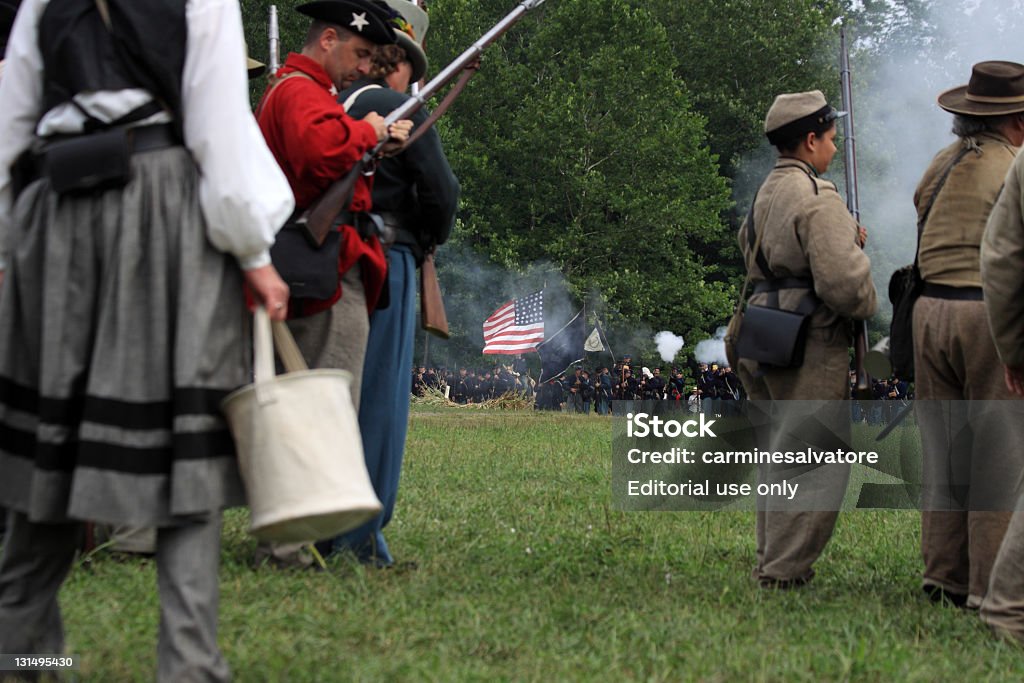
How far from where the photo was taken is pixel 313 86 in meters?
4.59

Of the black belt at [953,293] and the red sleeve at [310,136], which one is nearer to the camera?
the red sleeve at [310,136]

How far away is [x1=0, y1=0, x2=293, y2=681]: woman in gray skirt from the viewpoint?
9.35 feet

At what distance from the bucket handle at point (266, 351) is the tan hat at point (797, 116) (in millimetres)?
2795

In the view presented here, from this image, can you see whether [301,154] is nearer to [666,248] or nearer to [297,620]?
[297,620]

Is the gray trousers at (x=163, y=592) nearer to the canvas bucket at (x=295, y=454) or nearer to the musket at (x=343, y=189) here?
the canvas bucket at (x=295, y=454)

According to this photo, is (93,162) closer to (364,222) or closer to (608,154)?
(364,222)

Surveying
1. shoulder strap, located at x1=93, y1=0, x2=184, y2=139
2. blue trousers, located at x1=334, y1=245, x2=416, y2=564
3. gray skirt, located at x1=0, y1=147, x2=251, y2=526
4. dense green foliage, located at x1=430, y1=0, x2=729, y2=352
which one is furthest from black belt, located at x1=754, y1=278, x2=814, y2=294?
dense green foliage, located at x1=430, y1=0, x2=729, y2=352

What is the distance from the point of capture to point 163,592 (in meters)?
2.90

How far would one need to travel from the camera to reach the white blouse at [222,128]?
292 cm

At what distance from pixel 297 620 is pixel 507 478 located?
477cm

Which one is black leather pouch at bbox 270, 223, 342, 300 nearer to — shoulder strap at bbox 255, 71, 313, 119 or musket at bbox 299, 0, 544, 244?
musket at bbox 299, 0, 544, 244

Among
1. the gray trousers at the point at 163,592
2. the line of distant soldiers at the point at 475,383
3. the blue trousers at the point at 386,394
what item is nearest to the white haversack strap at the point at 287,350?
the gray trousers at the point at 163,592

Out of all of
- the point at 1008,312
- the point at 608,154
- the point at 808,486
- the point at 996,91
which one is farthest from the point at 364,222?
the point at 608,154

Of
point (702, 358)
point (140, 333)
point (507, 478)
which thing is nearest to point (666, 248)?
point (702, 358)
